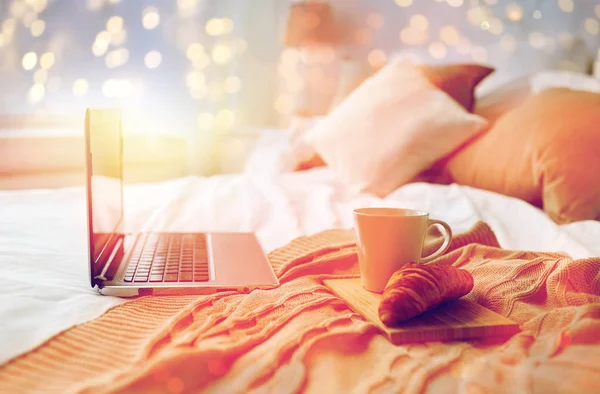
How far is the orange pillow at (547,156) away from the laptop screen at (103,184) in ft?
2.87

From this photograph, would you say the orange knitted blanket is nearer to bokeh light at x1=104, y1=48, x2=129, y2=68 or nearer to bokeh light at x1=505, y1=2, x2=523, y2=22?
bokeh light at x1=505, y1=2, x2=523, y2=22

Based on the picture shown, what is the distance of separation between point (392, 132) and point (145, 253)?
922 mm

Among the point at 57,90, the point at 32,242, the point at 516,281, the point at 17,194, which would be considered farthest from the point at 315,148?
the point at 57,90

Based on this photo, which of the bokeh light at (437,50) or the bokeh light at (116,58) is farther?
the bokeh light at (116,58)

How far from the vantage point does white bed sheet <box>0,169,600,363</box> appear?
0.61 meters

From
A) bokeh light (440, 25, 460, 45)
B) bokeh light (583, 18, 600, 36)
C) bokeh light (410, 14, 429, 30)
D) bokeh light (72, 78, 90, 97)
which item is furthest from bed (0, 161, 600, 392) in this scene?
bokeh light (72, 78, 90, 97)

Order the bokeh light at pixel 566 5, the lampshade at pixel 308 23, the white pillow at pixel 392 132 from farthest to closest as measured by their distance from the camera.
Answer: the lampshade at pixel 308 23 → the bokeh light at pixel 566 5 → the white pillow at pixel 392 132

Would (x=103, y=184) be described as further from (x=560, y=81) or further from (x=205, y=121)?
(x=205, y=121)

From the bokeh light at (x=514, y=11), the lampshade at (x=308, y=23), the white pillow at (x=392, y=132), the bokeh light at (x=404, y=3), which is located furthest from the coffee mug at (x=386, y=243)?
the lampshade at (x=308, y=23)

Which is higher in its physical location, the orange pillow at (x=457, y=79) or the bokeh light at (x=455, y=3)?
the bokeh light at (x=455, y=3)

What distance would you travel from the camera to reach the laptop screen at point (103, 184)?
0.70 m

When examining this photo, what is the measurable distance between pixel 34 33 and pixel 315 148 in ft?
6.44

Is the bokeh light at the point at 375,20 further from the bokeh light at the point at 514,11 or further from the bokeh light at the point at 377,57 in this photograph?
the bokeh light at the point at 514,11

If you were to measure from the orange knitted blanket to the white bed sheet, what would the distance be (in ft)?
0.18
